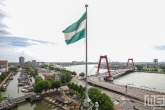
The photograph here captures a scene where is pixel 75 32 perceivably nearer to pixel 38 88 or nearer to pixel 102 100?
pixel 102 100

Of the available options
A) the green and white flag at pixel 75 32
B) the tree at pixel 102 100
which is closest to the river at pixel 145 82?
the tree at pixel 102 100

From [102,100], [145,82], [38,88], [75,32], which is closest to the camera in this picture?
[75,32]

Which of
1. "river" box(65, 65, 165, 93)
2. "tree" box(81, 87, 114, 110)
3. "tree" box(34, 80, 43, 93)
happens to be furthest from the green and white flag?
"river" box(65, 65, 165, 93)

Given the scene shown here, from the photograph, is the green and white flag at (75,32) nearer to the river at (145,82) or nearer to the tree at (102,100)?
the tree at (102,100)

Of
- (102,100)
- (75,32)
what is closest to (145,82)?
(102,100)

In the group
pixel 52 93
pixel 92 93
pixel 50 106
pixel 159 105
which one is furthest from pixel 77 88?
pixel 159 105

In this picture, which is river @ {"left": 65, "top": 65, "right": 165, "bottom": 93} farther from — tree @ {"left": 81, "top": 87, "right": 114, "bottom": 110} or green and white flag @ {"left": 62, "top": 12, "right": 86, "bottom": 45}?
green and white flag @ {"left": 62, "top": 12, "right": 86, "bottom": 45}

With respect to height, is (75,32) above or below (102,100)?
above

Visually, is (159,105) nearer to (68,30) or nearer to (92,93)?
(92,93)
